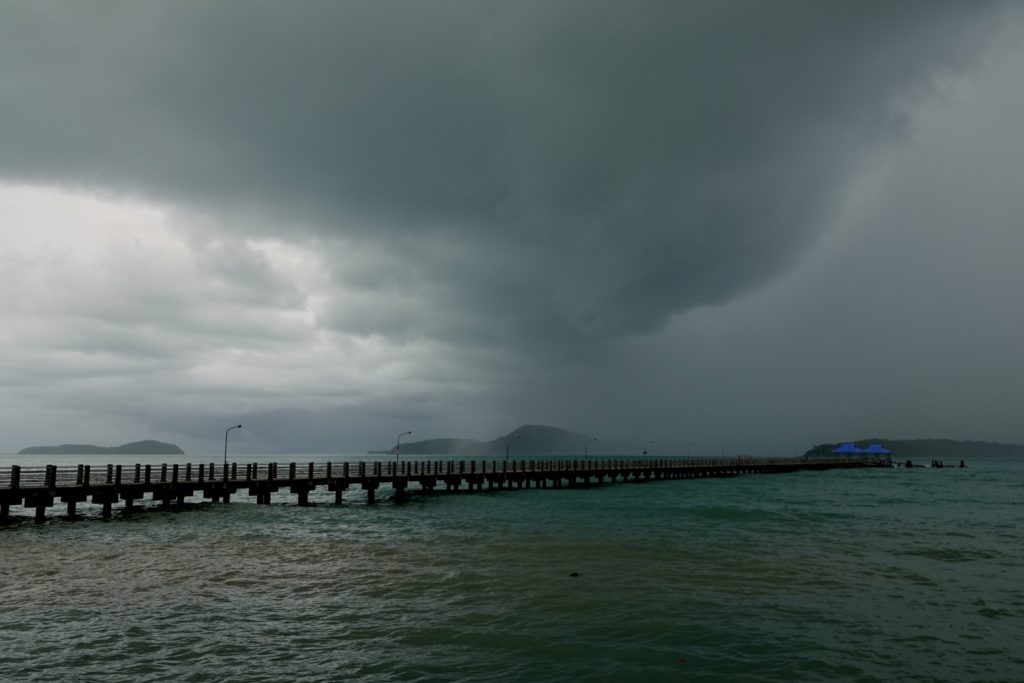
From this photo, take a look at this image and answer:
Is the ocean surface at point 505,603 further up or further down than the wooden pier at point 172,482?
further down

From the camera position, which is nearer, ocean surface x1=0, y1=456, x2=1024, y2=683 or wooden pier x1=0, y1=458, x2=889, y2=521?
ocean surface x1=0, y1=456, x2=1024, y2=683

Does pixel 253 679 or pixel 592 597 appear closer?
pixel 253 679

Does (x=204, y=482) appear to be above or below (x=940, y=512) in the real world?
above

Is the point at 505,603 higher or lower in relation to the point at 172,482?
lower

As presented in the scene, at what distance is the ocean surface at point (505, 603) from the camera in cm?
1576

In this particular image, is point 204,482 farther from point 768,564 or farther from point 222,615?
point 768,564

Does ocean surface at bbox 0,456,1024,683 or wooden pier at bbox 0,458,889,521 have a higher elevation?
wooden pier at bbox 0,458,889,521

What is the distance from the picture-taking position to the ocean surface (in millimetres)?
15758

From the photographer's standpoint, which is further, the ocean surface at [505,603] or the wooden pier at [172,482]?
the wooden pier at [172,482]

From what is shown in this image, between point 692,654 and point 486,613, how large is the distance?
20.7 ft

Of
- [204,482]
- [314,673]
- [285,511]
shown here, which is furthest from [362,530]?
[314,673]

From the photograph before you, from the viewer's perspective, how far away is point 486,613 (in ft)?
66.1

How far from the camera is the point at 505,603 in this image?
21.3 metres

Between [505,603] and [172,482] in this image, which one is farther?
[172,482]
